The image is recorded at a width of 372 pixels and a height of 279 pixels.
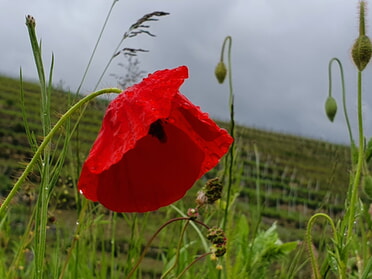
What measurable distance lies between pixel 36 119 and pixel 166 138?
14.0 m

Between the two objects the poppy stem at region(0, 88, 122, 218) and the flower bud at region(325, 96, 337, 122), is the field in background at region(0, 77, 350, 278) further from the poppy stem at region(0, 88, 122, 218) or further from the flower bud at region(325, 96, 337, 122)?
the poppy stem at region(0, 88, 122, 218)

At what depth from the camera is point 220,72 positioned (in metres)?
1.44

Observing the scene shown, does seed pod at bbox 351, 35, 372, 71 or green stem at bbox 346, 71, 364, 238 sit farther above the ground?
seed pod at bbox 351, 35, 372, 71

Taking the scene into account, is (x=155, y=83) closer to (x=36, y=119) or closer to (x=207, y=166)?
(x=207, y=166)

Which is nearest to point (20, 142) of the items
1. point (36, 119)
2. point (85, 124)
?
point (36, 119)

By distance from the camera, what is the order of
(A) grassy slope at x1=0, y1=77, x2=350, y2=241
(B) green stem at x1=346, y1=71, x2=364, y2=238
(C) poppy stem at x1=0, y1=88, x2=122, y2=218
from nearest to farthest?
(C) poppy stem at x1=0, y1=88, x2=122, y2=218 → (B) green stem at x1=346, y1=71, x2=364, y2=238 → (A) grassy slope at x1=0, y1=77, x2=350, y2=241

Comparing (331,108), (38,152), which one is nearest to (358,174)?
(38,152)

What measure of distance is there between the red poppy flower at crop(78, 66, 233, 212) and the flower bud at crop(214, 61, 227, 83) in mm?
787

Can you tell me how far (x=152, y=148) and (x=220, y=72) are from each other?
0.81m

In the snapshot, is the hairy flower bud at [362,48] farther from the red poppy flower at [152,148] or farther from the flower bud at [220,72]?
the flower bud at [220,72]

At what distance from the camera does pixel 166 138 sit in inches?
25.7

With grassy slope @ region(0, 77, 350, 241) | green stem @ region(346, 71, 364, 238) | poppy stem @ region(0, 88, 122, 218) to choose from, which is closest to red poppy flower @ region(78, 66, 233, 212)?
poppy stem @ region(0, 88, 122, 218)

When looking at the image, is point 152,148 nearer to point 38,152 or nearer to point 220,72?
point 38,152

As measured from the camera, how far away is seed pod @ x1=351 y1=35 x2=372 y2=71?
764mm
